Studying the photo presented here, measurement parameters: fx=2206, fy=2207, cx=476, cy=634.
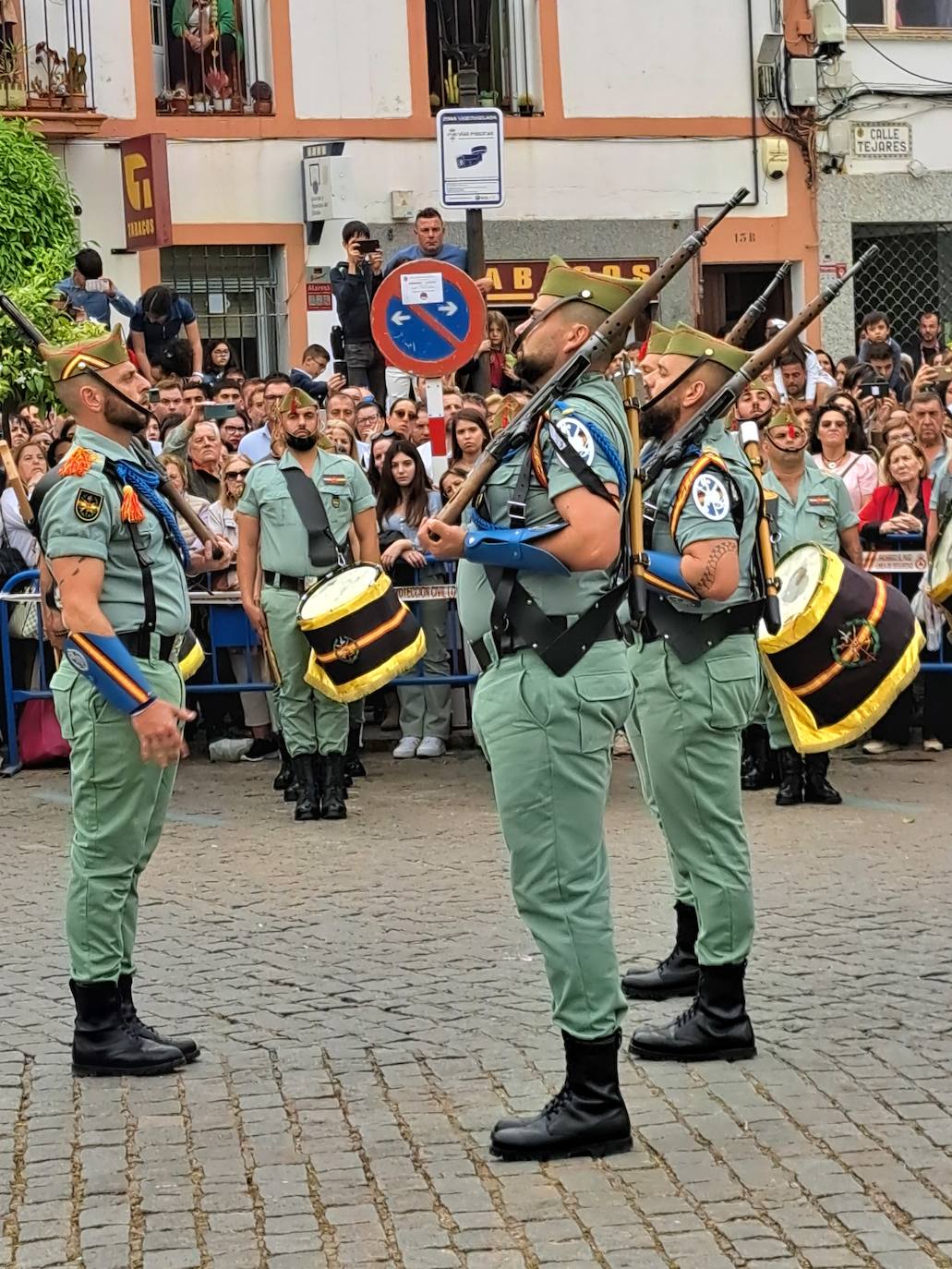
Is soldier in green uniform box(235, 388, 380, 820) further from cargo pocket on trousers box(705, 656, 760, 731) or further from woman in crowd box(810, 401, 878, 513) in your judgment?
cargo pocket on trousers box(705, 656, 760, 731)

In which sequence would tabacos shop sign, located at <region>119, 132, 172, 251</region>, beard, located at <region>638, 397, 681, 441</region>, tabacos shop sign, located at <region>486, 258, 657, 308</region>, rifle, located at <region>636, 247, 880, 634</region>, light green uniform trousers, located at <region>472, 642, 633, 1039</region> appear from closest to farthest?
1. light green uniform trousers, located at <region>472, 642, 633, 1039</region>
2. rifle, located at <region>636, 247, 880, 634</region>
3. beard, located at <region>638, 397, 681, 441</region>
4. tabacos shop sign, located at <region>119, 132, 172, 251</region>
5. tabacos shop sign, located at <region>486, 258, 657, 308</region>

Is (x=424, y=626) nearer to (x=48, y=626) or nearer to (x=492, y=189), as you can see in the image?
(x=492, y=189)

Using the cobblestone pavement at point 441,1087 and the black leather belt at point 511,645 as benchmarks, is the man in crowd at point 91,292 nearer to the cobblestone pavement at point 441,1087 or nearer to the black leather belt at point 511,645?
the cobblestone pavement at point 441,1087

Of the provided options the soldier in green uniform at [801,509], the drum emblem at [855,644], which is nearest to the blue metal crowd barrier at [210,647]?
the soldier in green uniform at [801,509]

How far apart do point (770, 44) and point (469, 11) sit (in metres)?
3.21

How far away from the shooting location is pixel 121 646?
20.1 ft

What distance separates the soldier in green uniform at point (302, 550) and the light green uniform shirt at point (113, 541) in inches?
169

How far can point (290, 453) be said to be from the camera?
10938 mm

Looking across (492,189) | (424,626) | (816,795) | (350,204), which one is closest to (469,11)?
(350,204)

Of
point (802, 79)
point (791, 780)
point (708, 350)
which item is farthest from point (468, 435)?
point (802, 79)

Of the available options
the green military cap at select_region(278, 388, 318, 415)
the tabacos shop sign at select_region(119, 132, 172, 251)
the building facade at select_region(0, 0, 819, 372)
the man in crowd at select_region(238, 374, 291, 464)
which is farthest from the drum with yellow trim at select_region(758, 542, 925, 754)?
the building facade at select_region(0, 0, 819, 372)

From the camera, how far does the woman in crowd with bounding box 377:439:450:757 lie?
12.4 m

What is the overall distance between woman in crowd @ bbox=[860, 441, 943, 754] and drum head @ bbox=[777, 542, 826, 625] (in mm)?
2793

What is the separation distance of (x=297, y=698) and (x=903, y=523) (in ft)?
11.8
